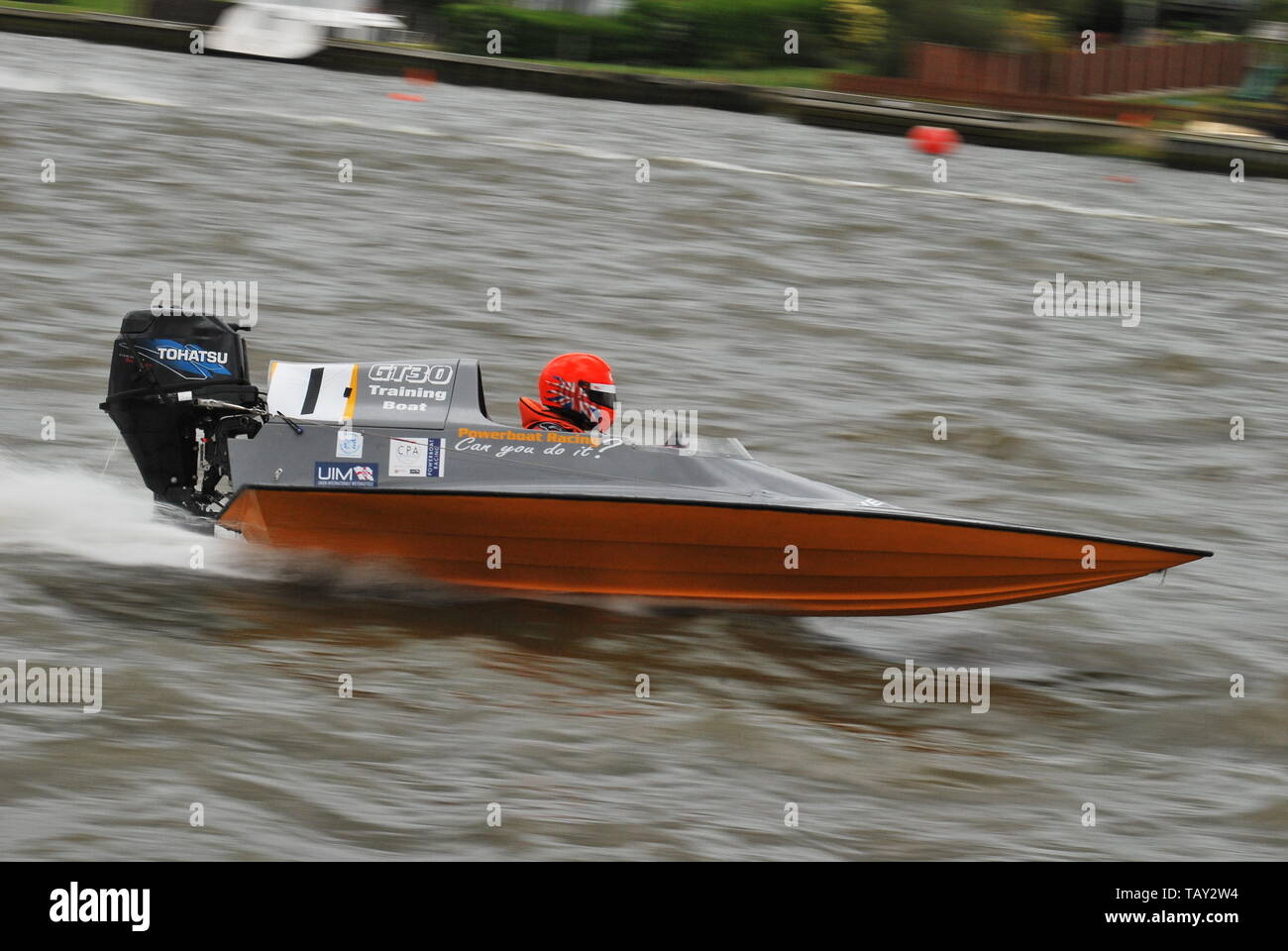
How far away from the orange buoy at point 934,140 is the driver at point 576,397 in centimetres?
1876

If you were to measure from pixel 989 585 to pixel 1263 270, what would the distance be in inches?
508

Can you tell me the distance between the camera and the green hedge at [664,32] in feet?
105

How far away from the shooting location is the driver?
773 cm

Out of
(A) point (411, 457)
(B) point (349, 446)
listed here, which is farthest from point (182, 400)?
(A) point (411, 457)

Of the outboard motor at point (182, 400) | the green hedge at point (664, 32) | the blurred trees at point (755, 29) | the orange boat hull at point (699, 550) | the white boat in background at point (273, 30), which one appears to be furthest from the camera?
the green hedge at point (664, 32)

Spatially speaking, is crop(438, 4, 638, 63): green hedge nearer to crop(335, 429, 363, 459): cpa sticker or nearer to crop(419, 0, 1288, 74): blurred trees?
crop(419, 0, 1288, 74): blurred trees

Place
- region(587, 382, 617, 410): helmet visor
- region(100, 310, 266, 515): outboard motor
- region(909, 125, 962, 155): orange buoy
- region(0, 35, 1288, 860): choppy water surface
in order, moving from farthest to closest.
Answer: region(909, 125, 962, 155): orange buoy, region(100, 310, 266, 515): outboard motor, region(587, 382, 617, 410): helmet visor, region(0, 35, 1288, 860): choppy water surface

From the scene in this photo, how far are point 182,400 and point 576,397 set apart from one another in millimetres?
1933

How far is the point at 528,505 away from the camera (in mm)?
7512

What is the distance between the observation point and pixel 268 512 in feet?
25.4

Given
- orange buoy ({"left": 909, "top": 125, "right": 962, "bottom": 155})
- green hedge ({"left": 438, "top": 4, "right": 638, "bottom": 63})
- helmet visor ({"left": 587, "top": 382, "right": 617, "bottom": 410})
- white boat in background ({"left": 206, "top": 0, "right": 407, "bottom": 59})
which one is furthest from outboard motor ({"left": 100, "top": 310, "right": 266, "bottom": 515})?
green hedge ({"left": 438, "top": 4, "right": 638, "bottom": 63})

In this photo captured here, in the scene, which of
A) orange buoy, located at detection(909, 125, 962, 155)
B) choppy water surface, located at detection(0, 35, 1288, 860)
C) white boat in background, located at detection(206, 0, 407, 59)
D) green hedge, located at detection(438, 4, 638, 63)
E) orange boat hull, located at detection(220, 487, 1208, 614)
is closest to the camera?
choppy water surface, located at detection(0, 35, 1288, 860)

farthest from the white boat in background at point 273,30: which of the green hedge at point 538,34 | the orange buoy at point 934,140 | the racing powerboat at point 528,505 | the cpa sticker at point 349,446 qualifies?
the cpa sticker at point 349,446

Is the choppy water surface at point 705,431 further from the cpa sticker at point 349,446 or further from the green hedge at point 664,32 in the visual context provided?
the green hedge at point 664,32
